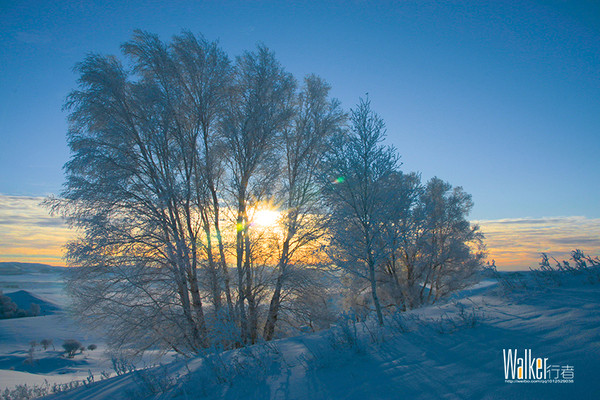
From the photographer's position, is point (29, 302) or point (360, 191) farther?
point (29, 302)

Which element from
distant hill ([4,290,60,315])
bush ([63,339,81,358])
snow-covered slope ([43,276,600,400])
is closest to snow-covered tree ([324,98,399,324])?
snow-covered slope ([43,276,600,400])

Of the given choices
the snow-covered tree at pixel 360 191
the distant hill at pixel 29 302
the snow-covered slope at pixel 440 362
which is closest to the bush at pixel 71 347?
the distant hill at pixel 29 302

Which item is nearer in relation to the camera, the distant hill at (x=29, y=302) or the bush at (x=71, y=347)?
the bush at (x=71, y=347)

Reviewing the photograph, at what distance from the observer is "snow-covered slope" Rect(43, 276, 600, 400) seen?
2340 millimetres

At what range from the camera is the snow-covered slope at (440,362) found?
7.68 feet

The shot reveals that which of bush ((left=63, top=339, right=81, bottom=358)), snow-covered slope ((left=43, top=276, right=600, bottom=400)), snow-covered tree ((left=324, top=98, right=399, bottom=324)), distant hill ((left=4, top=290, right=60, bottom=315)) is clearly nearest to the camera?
snow-covered slope ((left=43, top=276, right=600, bottom=400))

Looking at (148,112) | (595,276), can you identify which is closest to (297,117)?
(148,112)

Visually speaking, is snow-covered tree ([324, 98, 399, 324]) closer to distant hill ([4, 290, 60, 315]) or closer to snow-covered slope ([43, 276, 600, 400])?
snow-covered slope ([43, 276, 600, 400])

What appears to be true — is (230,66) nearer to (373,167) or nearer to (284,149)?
(284,149)

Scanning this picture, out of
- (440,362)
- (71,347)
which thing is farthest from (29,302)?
(440,362)

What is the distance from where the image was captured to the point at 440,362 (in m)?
3.02

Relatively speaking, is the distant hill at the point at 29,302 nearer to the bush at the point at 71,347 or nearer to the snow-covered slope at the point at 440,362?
the bush at the point at 71,347

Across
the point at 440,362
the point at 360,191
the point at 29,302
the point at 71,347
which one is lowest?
the point at 71,347

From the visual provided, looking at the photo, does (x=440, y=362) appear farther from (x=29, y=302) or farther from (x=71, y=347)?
(x=29, y=302)
